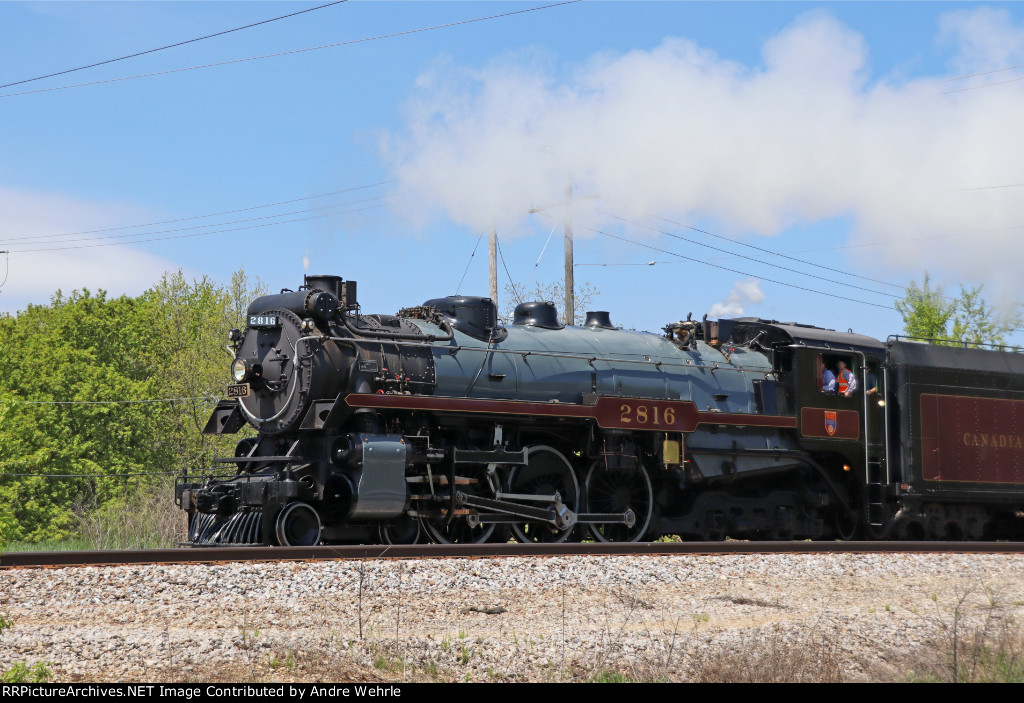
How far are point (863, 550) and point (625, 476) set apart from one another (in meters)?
3.41

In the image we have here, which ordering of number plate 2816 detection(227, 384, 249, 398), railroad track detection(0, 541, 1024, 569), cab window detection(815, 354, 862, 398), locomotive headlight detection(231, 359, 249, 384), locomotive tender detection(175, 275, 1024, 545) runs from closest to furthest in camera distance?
railroad track detection(0, 541, 1024, 569), locomotive tender detection(175, 275, 1024, 545), number plate 2816 detection(227, 384, 249, 398), locomotive headlight detection(231, 359, 249, 384), cab window detection(815, 354, 862, 398)

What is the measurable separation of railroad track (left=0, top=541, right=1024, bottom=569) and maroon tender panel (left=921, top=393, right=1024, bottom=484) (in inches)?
90.9

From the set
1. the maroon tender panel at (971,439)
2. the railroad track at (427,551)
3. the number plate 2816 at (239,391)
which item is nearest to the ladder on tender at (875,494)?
the maroon tender panel at (971,439)

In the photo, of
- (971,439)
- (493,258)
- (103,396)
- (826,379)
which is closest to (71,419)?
(103,396)

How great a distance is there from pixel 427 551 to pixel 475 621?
82.2 inches

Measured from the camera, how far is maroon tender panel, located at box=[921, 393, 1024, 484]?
→ 17391mm

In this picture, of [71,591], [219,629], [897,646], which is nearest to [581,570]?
[897,646]

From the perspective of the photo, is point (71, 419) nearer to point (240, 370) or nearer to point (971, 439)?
point (240, 370)

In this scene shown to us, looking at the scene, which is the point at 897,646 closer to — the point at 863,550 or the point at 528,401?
the point at 863,550

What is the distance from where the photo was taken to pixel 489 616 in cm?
983

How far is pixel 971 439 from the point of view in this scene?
17.9 m

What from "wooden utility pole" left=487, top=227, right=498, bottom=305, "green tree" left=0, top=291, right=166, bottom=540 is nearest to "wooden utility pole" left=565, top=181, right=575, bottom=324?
"wooden utility pole" left=487, top=227, right=498, bottom=305

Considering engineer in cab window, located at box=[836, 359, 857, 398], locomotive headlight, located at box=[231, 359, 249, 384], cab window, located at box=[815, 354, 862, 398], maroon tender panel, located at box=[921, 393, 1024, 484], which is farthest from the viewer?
maroon tender panel, located at box=[921, 393, 1024, 484]

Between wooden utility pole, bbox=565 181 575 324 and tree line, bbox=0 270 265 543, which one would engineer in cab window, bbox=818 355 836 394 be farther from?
tree line, bbox=0 270 265 543
